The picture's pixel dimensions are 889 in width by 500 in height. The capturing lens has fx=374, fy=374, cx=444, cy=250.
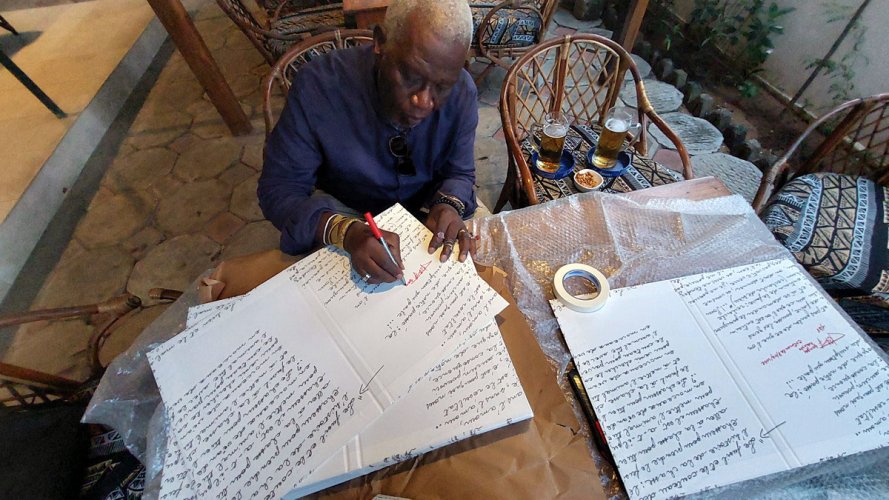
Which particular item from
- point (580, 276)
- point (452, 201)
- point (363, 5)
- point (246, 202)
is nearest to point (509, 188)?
point (452, 201)

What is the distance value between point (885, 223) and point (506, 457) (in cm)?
208

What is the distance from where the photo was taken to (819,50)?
9.36ft

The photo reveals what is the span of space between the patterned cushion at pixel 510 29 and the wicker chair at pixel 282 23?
43.7 inches

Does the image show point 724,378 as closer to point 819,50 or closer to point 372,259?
point 372,259

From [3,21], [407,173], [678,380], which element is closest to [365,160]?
[407,173]

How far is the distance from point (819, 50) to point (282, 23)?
409cm

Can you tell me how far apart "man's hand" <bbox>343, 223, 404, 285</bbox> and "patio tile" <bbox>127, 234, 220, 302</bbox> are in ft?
5.78

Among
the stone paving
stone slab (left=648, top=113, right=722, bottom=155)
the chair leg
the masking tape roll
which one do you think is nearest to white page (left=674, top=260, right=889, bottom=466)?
the masking tape roll

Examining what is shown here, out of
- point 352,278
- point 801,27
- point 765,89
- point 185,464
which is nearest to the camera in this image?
point 185,464

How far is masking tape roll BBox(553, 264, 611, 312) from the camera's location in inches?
35.1

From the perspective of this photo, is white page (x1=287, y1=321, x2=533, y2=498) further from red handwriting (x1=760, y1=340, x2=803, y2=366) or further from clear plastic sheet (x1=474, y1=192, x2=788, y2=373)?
red handwriting (x1=760, y1=340, x2=803, y2=366)

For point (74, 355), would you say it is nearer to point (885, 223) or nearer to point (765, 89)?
point (885, 223)

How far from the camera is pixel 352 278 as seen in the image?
935 mm

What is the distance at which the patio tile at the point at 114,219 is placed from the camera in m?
2.44
